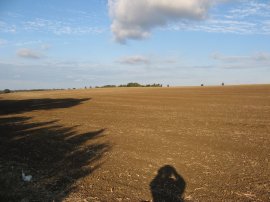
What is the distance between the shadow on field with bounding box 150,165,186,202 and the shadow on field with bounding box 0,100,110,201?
199 cm

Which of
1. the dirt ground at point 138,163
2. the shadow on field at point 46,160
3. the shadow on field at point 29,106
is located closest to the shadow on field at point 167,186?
the dirt ground at point 138,163

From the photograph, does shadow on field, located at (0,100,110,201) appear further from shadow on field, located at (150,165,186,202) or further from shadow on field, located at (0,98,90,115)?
shadow on field, located at (0,98,90,115)

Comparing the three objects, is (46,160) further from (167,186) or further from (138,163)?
(167,186)

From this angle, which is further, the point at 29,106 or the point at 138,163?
the point at 29,106

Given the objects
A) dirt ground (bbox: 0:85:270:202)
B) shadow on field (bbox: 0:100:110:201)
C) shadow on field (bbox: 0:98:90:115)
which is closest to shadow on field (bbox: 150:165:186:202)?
dirt ground (bbox: 0:85:270:202)

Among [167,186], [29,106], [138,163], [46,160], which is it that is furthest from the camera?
[29,106]

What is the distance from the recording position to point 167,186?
9.59 m

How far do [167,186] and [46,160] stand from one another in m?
4.69

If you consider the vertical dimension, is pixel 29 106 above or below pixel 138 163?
below

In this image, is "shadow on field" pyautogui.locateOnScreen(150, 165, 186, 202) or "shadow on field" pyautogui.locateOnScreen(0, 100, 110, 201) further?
"shadow on field" pyautogui.locateOnScreen(0, 100, 110, 201)

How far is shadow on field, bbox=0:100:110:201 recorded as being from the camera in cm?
934

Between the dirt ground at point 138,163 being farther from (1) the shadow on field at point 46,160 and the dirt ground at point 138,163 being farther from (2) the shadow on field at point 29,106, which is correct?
(2) the shadow on field at point 29,106

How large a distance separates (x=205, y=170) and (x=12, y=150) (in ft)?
23.8

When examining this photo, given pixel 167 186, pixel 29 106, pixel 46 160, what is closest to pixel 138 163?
pixel 167 186
